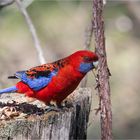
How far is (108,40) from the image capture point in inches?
439

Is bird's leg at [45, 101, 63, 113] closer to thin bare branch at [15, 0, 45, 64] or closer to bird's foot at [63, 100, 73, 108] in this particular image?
bird's foot at [63, 100, 73, 108]

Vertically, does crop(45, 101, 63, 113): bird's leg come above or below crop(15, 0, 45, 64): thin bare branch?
below

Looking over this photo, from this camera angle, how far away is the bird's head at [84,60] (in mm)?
4852

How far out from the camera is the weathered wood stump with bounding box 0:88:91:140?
166 inches

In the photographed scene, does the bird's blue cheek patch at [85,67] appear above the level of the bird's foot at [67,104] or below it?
above

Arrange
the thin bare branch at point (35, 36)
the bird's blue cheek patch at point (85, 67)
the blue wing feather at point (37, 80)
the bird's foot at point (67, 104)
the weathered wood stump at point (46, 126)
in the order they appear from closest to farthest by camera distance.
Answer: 1. the weathered wood stump at point (46, 126)
2. the bird's foot at point (67, 104)
3. the bird's blue cheek patch at point (85, 67)
4. the blue wing feather at point (37, 80)
5. the thin bare branch at point (35, 36)

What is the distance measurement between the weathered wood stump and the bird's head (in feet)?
1.53

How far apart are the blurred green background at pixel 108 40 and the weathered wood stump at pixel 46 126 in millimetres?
5204

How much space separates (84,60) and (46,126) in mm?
871

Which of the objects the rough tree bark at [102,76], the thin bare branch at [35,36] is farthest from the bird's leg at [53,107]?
the thin bare branch at [35,36]

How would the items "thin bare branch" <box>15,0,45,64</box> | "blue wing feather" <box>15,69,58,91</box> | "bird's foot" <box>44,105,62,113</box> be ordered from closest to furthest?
"bird's foot" <box>44,105,62,113</box> → "blue wing feather" <box>15,69,58,91</box> → "thin bare branch" <box>15,0,45,64</box>

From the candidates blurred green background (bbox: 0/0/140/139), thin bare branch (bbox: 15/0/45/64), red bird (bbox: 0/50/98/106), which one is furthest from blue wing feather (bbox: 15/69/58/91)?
blurred green background (bbox: 0/0/140/139)

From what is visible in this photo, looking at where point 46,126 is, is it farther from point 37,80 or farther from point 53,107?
point 37,80

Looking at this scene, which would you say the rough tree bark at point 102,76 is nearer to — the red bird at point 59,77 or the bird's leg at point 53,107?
the red bird at point 59,77
